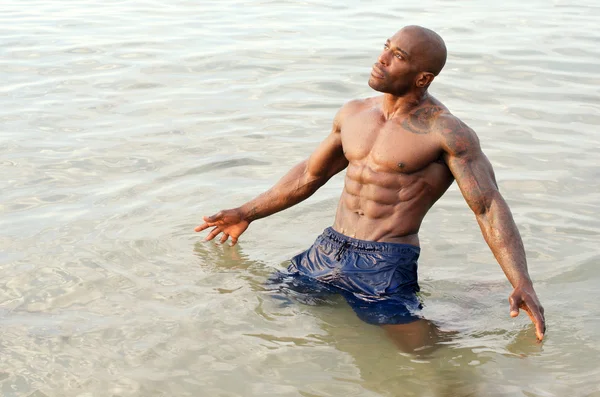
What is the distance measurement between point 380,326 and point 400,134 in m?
1.03

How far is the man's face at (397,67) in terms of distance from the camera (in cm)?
516

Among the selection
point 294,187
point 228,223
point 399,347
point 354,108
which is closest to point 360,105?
point 354,108

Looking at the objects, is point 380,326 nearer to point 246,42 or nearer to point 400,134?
point 400,134

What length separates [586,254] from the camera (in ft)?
20.8

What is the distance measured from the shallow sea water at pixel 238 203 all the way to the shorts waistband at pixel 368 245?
1.21ft

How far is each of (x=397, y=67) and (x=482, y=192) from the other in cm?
80

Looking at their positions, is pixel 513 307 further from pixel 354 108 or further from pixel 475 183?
pixel 354 108

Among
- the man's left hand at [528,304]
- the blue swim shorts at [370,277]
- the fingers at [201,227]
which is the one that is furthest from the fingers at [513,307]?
the fingers at [201,227]

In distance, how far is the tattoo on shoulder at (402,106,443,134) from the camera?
17.1 feet

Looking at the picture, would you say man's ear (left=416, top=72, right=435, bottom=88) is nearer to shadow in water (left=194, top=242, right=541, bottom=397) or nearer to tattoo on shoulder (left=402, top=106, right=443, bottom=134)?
tattoo on shoulder (left=402, top=106, right=443, bottom=134)

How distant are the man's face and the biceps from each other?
1.68 ft

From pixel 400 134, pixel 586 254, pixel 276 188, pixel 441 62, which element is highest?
pixel 441 62

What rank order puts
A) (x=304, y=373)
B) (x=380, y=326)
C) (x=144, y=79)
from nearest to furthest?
(x=304, y=373)
(x=380, y=326)
(x=144, y=79)

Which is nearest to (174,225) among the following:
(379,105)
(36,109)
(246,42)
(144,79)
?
(379,105)
